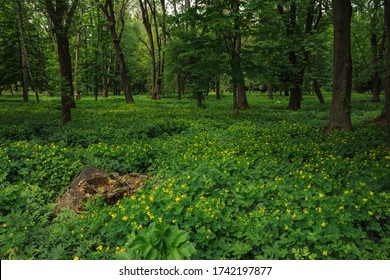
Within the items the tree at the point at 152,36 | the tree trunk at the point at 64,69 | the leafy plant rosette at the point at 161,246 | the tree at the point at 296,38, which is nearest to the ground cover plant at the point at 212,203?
the leafy plant rosette at the point at 161,246

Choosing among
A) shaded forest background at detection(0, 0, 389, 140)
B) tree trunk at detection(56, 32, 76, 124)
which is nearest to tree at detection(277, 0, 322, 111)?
shaded forest background at detection(0, 0, 389, 140)

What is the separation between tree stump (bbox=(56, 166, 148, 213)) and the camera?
5.75 metres

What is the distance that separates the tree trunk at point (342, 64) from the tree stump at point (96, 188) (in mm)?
7307

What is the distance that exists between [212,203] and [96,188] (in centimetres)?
302

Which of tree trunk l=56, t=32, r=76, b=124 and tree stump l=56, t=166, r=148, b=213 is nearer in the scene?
tree stump l=56, t=166, r=148, b=213

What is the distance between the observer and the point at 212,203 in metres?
4.37

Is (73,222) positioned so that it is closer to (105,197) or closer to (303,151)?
(105,197)

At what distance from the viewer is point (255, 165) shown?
657 centimetres

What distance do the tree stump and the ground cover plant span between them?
282mm

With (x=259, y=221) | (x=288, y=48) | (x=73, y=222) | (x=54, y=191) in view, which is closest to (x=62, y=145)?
(x=54, y=191)

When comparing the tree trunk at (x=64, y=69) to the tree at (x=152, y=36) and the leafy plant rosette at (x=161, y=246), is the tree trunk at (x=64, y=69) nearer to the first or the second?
the leafy plant rosette at (x=161, y=246)

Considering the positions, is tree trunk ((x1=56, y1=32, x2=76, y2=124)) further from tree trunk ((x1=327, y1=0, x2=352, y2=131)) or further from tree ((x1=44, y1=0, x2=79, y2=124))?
tree trunk ((x1=327, y1=0, x2=352, y2=131))
